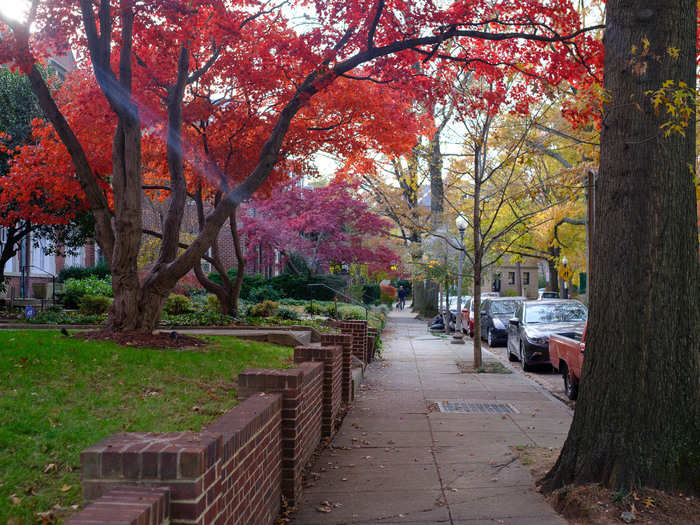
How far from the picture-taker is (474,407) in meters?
10.8

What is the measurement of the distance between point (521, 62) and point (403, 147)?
3.24 m

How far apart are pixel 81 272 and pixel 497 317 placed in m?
15.2

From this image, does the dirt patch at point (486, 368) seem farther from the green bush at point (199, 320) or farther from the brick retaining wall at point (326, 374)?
the brick retaining wall at point (326, 374)

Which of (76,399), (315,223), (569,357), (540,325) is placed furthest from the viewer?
(315,223)

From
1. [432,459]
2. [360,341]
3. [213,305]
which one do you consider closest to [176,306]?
[213,305]

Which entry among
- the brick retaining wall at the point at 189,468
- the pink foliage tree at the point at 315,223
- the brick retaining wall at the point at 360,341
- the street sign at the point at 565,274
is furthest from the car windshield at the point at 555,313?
the pink foliage tree at the point at 315,223

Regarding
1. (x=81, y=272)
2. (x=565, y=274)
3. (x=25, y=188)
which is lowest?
(x=81, y=272)

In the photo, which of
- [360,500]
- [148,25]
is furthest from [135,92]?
[360,500]

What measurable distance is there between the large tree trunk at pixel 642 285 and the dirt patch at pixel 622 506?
114mm

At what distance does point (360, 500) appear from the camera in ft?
19.5

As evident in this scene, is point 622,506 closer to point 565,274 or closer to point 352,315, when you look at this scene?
point 352,315

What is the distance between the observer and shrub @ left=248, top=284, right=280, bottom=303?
28.5 metres

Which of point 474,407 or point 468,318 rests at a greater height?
point 468,318

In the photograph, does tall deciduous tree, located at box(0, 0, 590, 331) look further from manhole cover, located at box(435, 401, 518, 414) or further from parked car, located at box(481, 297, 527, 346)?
parked car, located at box(481, 297, 527, 346)
